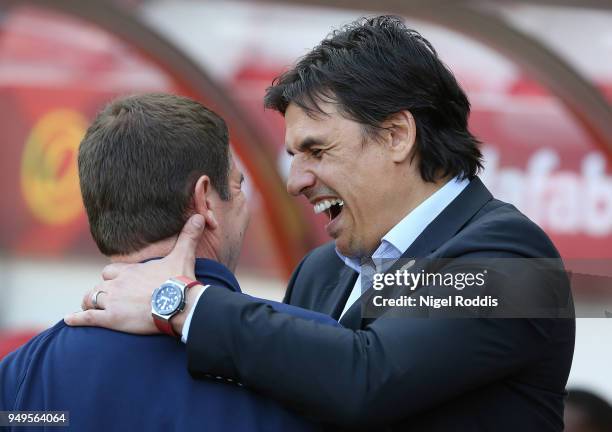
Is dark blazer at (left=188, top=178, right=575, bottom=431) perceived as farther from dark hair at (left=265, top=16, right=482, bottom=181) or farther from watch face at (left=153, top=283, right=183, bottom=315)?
dark hair at (left=265, top=16, right=482, bottom=181)

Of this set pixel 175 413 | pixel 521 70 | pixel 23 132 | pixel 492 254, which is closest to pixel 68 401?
pixel 175 413

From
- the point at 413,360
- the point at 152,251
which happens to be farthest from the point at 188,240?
the point at 413,360

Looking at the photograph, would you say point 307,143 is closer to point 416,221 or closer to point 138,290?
point 416,221

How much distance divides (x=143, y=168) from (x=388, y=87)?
0.66 m

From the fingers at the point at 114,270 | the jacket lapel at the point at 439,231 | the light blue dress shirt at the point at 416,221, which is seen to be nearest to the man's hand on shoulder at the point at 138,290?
the fingers at the point at 114,270

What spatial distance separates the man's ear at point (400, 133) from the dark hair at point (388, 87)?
0.06 ft

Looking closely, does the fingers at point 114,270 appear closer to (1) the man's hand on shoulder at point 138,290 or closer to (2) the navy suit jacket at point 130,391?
(1) the man's hand on shoulder at point 138,290

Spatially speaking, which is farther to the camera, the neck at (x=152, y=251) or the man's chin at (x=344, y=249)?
the man's chin at (x=344, y=249)

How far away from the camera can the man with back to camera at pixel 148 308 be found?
1.67 meters

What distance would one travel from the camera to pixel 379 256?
2.17 meters

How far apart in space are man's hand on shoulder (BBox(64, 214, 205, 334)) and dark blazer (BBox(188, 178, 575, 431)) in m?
0.07

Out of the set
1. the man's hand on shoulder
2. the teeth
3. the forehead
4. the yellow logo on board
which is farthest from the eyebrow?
the yellow logo on board

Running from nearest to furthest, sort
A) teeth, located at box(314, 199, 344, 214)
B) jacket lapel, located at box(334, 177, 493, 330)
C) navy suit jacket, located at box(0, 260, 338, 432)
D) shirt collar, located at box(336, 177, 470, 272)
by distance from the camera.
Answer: navy suit jacket, located at box(0, 260, 338, 432), jacket lapel, located at box(334, 177, 493, 330), shirt collar, located at box(336, 177, 470, 272), teeth, located at box(314, 199, 344, 214)

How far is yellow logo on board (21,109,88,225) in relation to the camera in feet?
18.6
